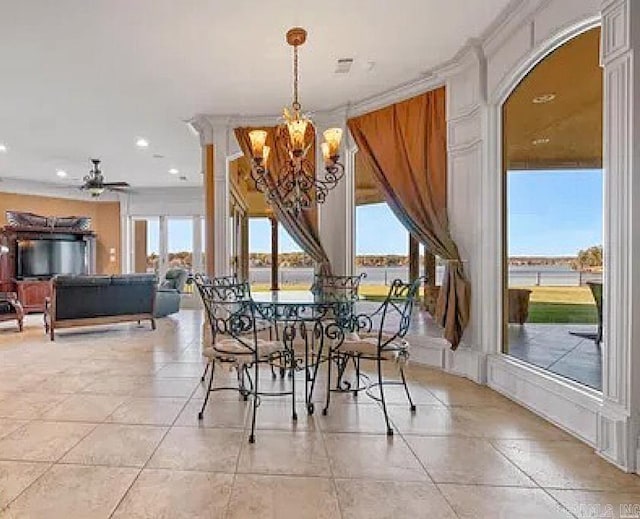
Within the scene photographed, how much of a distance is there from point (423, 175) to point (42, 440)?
3.98 meters

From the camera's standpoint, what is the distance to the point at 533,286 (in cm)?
388

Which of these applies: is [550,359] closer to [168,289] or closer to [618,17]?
[618,17]

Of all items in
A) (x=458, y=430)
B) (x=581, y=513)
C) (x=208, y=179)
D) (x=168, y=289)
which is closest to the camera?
(x=581, y=513)

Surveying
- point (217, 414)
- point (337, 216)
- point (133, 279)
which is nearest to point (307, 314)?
point (217, 414)

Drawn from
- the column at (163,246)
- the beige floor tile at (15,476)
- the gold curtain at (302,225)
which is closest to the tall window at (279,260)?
the gold curtain at (302,225)

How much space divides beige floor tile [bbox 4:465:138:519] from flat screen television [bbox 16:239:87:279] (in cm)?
900

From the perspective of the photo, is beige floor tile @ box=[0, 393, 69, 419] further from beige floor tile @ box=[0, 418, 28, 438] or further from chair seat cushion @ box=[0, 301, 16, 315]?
chair seat cushion @ box=[0, 301, 16, 315]

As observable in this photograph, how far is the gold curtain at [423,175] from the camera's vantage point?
169 inches

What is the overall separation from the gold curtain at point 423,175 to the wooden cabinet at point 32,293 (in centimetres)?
824

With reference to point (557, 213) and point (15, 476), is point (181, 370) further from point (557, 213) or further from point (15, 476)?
point (557, 213)

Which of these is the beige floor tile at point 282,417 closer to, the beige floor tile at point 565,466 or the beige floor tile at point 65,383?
the beige floor tile at point 565,466

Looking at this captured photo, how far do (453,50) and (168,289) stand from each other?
281 inches

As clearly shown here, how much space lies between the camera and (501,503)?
85.9 inches

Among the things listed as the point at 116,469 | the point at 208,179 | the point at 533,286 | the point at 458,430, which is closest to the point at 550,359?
the point at 533,286
